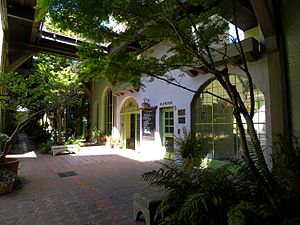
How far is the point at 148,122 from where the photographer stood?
30.8 ft

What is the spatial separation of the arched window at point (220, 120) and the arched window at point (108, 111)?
6.84 m

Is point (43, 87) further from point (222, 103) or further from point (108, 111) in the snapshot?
point (222, 103)

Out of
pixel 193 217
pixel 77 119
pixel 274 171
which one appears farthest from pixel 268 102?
pixel 77 119

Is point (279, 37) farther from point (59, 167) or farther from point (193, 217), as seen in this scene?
point (59, 167)

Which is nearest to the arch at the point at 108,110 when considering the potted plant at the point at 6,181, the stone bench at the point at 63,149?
the stone bench at the point at 63,149

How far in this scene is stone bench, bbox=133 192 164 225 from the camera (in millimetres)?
2861

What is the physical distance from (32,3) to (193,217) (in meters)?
8.15

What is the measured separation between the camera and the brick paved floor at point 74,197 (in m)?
3.31

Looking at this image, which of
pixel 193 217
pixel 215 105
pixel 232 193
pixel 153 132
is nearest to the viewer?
pixel 193 217

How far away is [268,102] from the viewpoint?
5180 millimetres

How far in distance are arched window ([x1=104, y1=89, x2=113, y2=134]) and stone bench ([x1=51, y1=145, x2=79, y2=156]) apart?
3024 mm

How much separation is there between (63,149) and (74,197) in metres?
6.33

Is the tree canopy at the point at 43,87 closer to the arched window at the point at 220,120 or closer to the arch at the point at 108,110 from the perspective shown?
the arch at the point at 108,110

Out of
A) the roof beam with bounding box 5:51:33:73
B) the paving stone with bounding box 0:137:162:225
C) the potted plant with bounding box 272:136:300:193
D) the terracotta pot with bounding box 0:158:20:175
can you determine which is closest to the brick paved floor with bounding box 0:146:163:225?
the paving stone with bounding box 0:137:162:225
